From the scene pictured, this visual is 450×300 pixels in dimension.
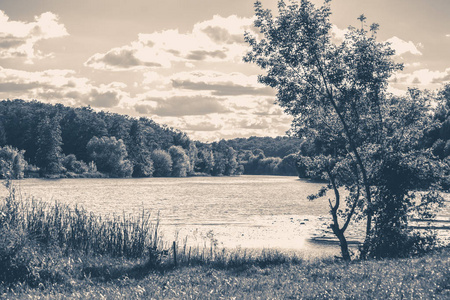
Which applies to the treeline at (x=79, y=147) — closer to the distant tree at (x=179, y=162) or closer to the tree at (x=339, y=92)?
the distant tree at (x=179, y=162)

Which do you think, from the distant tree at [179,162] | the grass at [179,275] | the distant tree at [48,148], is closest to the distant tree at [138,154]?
the distant tree at [179,162]

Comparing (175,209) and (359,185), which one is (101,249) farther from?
(175,209)

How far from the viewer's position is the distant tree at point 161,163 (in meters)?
167

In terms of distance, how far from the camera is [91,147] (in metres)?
144

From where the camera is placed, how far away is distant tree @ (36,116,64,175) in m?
128

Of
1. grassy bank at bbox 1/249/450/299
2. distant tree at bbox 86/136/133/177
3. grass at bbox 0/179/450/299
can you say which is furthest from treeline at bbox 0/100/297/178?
grassy bank at bbox 1/249/450/299

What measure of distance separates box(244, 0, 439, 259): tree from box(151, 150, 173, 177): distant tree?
147377mm

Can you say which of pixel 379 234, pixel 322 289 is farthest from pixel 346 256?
pixel 322 289

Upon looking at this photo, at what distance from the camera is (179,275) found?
15.3 metres

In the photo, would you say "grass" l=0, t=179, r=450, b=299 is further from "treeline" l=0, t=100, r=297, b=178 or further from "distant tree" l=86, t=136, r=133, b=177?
"distant tree" l=86, t=136, r=133, b=177

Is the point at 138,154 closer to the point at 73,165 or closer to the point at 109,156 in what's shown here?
the point at 109,156

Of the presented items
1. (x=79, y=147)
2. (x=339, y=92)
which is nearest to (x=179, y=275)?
(x=339, y=92)

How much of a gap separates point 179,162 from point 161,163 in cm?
754

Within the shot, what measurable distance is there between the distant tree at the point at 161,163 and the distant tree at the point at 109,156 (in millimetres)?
22336
